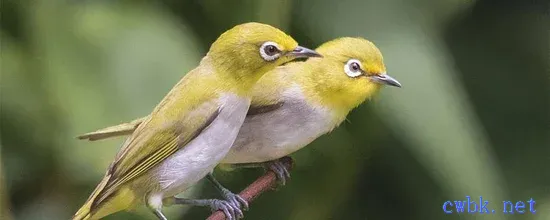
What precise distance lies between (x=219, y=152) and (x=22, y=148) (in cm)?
27

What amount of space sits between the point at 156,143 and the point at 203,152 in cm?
3

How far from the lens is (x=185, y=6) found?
70 cm

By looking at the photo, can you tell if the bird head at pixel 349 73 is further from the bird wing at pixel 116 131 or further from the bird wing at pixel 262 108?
the bird wing at pixel 116 131

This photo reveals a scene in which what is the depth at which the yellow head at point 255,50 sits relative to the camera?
1.54ft

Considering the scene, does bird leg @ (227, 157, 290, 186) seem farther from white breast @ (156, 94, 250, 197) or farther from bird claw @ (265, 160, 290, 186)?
white breast @ (156, 94, 250, 197)

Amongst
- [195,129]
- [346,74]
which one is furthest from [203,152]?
[346,74]

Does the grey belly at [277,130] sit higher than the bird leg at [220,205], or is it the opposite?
the grey belly at [277,130]

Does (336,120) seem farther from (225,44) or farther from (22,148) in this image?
(22,148)

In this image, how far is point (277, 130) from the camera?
553 mm

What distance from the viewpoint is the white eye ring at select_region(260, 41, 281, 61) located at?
18.4 inches

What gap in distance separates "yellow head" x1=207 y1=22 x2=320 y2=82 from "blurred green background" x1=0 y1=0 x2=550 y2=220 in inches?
5.6

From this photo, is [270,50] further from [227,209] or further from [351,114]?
[351,114]

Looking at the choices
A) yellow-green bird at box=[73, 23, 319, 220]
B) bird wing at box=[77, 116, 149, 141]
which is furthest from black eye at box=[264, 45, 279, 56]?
bird wing at box=[77, 116, 149, 141]

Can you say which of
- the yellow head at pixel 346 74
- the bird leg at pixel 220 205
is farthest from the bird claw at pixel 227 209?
the yellow head at pixel 346 74
